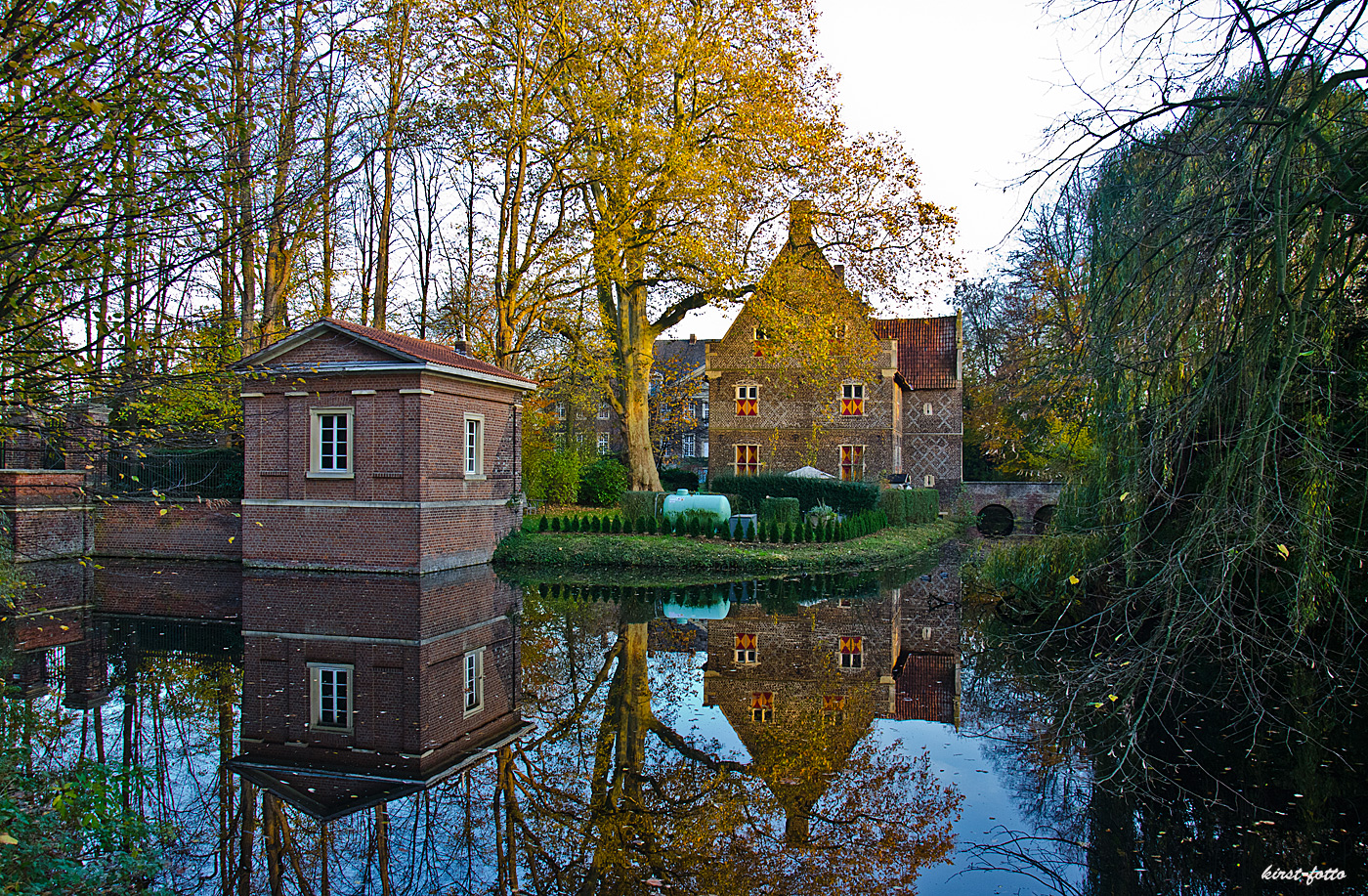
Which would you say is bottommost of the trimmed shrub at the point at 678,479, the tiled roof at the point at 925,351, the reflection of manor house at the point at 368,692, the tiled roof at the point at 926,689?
the tiled roof at the point at 926,689

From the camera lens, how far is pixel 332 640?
364 inches

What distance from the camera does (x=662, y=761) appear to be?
5.71 meters

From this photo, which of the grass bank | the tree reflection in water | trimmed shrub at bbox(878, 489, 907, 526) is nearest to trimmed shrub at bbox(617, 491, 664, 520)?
the grass bank

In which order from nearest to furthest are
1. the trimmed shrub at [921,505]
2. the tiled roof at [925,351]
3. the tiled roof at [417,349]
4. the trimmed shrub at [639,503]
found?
the tiled roof at [417,349]
the trimmed shrub at [639,503]
the trimmed shrub at [921,505]
the tiled roof at [925,351]

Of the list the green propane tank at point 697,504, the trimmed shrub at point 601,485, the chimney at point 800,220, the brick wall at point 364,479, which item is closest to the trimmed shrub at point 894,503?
the green propane tank at point 697,504

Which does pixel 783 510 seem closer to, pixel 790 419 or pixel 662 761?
pixel 790 419

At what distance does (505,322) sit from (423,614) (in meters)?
10.9

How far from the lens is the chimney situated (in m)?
20.4

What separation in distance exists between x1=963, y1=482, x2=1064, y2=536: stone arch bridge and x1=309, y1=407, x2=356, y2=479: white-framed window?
24717 millimetres

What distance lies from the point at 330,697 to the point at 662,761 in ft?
10.7

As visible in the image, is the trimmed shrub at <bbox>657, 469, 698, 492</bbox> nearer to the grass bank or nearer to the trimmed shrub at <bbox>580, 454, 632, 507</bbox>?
the trimmed shrub at <bbox>580, 454, 632, 507</bbox>

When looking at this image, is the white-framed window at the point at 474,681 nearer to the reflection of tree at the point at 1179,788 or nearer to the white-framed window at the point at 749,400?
the reflection of tree at the point at 1179,788

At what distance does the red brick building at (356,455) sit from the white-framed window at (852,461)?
2037 cm

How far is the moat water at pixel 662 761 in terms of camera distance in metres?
4.26
